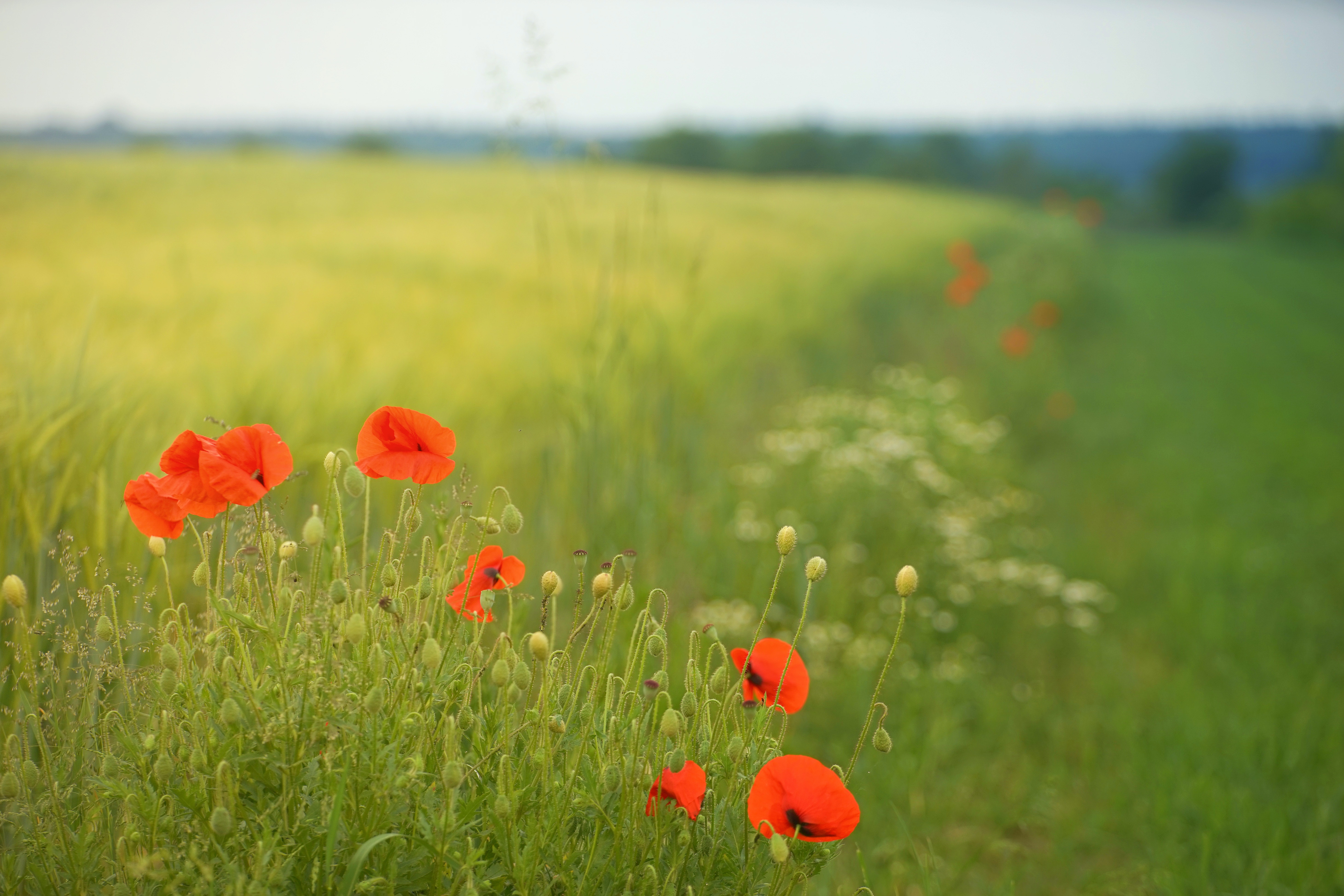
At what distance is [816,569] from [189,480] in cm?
68

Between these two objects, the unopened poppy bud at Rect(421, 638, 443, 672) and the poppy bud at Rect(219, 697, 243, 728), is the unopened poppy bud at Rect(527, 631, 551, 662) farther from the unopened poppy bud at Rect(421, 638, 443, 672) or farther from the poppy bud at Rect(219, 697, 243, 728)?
the poppy bud at Rect(219, 697, 243, 728)

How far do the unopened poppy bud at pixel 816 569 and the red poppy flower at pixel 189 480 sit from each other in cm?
63

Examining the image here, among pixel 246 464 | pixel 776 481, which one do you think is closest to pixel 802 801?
pixel 246 464

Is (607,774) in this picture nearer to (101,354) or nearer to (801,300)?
(101,354)

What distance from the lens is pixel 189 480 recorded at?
92 centimetres

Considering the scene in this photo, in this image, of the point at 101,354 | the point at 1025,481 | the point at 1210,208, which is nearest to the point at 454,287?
the point at 101,354

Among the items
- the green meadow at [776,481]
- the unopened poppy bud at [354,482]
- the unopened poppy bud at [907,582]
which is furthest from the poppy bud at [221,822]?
the unopened poppy bud at [907,582]

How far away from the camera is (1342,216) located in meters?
28.8

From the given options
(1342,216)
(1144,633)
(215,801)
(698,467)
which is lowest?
(1144,633)

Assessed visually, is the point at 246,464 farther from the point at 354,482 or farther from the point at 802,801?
the point at 802,801

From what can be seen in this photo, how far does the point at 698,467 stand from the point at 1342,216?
3536 centimetres

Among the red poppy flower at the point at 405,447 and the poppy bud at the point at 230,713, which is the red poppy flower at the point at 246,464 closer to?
the red poppy flower at the point at 405,447

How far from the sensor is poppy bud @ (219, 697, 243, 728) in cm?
79

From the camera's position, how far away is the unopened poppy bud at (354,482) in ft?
2.92
